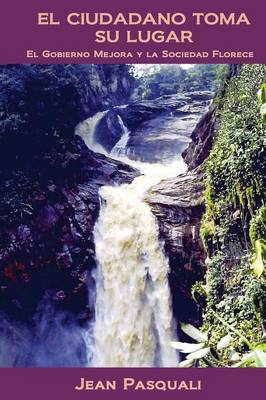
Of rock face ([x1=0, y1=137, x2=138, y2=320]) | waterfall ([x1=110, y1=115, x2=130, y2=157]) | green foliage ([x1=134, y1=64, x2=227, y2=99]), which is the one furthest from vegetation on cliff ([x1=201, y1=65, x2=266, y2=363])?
green foliage ([x1=134, y1=64, x2=227, y2=99])

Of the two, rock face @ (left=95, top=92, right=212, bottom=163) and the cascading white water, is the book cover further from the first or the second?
rock face @ (left=95, top=92, right=212, bottom=163)

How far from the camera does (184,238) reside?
970 centimetres

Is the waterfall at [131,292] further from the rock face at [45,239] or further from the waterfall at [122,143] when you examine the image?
the waterfall at [122,143]

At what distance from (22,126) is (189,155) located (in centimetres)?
443

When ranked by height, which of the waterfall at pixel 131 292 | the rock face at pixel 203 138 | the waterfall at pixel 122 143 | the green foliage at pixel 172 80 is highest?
the green foliage at pixel 172 80

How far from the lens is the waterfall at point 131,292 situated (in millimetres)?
9555

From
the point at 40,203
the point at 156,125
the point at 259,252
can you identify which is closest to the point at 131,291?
the point at 40,203

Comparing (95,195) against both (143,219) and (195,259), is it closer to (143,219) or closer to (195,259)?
(143,219)

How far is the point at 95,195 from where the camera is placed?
1095 cm

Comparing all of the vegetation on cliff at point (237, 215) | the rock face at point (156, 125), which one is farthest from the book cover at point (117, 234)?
the rock face at point (156, 125)

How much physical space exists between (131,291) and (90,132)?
863 cm

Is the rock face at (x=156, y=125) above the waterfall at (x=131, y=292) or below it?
above

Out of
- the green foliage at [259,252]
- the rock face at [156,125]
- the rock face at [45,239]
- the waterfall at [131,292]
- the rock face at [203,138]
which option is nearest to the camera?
the green foliage at [259,252]
